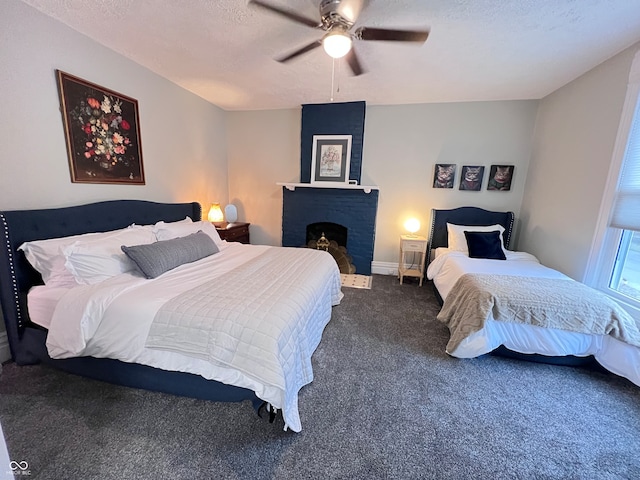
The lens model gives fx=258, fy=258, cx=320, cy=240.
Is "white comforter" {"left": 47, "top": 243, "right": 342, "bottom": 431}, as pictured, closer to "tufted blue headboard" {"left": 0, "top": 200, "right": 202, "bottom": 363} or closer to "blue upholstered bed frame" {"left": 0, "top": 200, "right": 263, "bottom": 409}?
"blue upholstered bed frame" {"left": 0, "top": 200, "right": 263, "bottom": 409}

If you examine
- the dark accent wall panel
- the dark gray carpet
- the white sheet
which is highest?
the dark accent wall panel

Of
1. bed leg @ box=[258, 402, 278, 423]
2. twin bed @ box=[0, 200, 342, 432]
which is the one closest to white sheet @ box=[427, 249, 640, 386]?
twin bed @ box=[0, 200, 342, 432]

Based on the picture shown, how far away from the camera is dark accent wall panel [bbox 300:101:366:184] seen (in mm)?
3828

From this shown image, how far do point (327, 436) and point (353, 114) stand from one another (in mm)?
3834

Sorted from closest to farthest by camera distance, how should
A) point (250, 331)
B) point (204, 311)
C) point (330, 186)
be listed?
point (250, 331), point (204, 311), point (330, 186)

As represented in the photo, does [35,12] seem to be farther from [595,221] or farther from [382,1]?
[595,221]

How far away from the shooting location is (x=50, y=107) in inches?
80.4

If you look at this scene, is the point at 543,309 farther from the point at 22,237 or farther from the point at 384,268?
the point at 22,237

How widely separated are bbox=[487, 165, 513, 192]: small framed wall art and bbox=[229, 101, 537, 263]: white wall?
7 cm

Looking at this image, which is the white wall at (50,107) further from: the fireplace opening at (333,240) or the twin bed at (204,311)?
the fireplace opening at (333,240)

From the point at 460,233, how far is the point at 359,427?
2794mm

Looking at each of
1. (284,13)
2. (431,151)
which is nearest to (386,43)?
(284,13)

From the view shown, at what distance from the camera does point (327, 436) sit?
4.74 ft

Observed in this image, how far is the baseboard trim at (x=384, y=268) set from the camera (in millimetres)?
4207
